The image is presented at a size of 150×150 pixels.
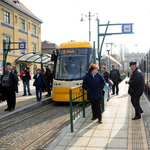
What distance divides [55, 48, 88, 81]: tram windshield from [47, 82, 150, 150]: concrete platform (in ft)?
12.0

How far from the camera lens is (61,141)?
466 centimetres

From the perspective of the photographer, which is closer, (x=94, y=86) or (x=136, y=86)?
(x=94, y=86)

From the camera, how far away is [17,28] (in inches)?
1325

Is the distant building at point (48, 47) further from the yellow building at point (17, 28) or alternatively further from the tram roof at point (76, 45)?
the tram roof at point (76, 45)

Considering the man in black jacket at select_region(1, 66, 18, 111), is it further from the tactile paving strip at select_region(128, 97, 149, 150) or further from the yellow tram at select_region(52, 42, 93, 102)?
the tactile paving strip at select_region(128, 97, 149, 150)

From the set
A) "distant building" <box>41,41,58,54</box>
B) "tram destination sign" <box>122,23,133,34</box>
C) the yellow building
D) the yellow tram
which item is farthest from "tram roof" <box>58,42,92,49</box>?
"distant building" <box>41,41,58,54</box>

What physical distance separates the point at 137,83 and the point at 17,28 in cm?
3029

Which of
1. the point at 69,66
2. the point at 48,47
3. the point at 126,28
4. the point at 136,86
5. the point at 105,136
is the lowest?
the point at 105,136

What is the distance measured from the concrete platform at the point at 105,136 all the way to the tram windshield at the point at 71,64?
12.0 feet

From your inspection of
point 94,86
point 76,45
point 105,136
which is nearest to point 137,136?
point 105,136

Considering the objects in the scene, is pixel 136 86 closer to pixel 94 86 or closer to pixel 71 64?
pixel 94 86

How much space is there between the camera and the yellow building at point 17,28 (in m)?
30.5

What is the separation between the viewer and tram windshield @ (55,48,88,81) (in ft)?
32.8

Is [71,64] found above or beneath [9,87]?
above
